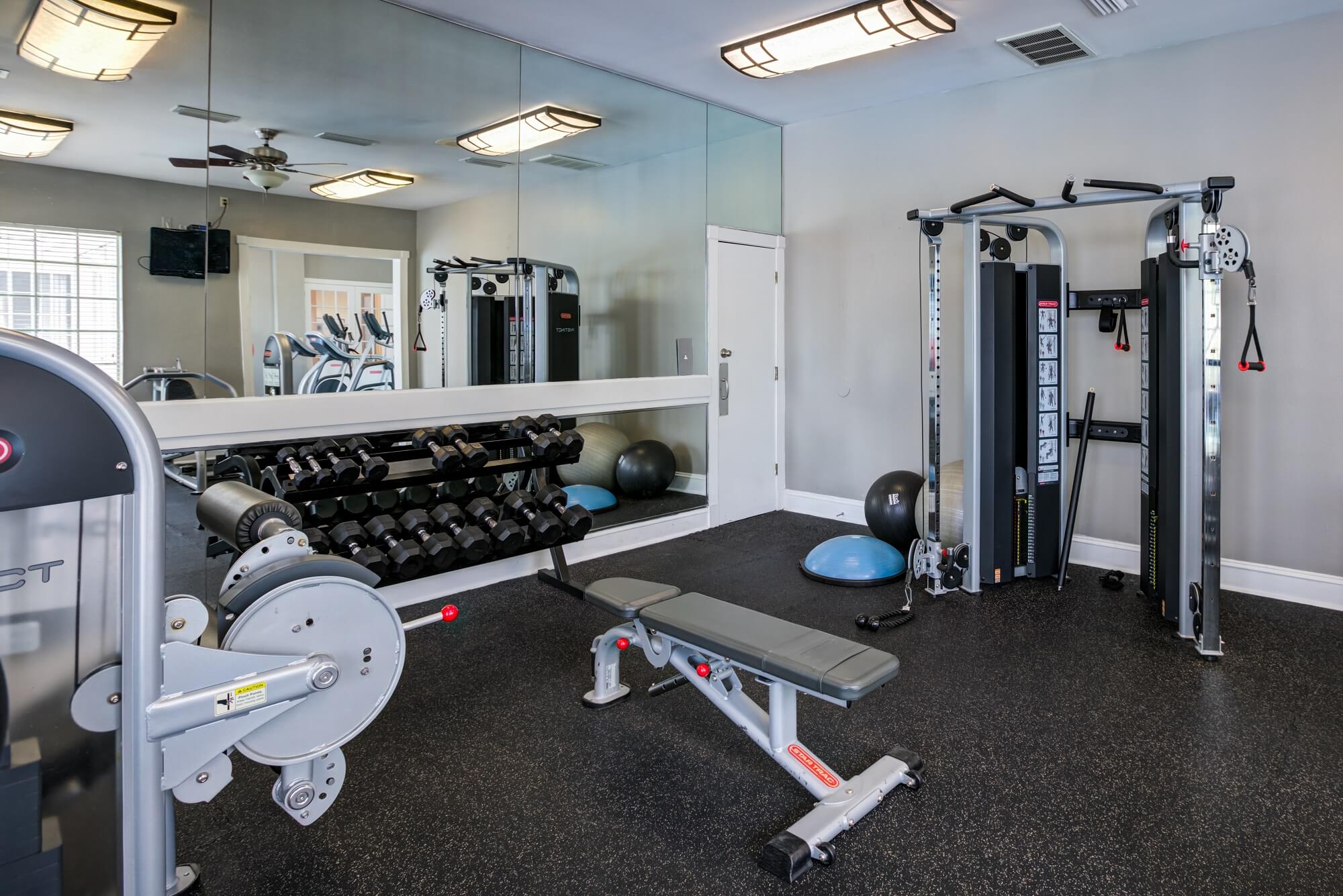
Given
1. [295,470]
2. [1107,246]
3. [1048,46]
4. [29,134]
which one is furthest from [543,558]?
[1048,46]

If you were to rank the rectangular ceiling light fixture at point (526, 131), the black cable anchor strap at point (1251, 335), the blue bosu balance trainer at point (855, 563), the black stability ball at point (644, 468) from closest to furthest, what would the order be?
1. the black cable anchor strap at point (1251, 335)
2. the rectangular ceiling light fixture at point (526, 131)
3. the blue bosu balance trainer at point (855, 563)
4. the black stability ball at point (644, 468)

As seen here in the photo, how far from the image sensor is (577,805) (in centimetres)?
197

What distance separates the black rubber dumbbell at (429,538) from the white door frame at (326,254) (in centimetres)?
69

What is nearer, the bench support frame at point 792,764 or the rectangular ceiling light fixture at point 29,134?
the bench support frame at point 792,764

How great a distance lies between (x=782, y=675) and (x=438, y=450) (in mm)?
1812

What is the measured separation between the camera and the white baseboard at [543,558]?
11.3 ft

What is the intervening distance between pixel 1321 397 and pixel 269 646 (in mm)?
3985

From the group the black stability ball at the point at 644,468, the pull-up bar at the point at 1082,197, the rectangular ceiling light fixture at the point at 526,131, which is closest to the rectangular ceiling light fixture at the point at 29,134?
the rectangular ceiling light fixture at the point at 526,131

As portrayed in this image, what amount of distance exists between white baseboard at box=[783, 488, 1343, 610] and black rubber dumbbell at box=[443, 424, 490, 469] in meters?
2.96

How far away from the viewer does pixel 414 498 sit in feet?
10.6

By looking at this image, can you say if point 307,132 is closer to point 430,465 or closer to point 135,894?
point 430,465

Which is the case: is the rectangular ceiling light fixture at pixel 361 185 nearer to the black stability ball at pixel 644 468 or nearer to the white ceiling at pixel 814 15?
the white ceiling at pixel 814 15

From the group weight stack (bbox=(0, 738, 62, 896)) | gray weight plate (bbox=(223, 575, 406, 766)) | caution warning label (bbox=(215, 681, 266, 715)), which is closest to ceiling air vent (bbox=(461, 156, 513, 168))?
gray weight plate (bbox=(223, 575, 406, 766))

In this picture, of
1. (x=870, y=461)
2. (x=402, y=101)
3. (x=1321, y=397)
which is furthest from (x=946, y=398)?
(x=402, y=101)
